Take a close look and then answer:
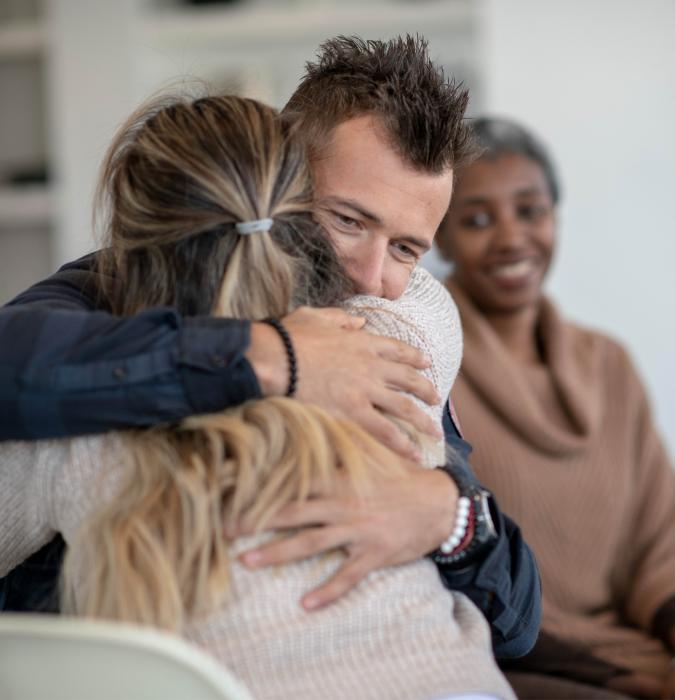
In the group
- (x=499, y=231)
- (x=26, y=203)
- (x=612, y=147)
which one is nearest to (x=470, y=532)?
(x=499, y=231)

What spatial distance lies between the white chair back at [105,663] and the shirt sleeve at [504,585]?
42cm

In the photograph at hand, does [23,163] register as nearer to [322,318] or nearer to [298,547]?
[322,318]

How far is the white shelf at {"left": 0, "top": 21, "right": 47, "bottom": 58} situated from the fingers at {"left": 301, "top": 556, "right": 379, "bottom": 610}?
333cm

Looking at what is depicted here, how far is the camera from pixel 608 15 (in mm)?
3771

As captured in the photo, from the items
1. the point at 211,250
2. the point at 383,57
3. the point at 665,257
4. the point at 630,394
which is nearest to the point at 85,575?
the point at 211,250

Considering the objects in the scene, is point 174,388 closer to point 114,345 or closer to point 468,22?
point 114,345

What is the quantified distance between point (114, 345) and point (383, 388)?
242 millimetres

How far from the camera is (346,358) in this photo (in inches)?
42.1

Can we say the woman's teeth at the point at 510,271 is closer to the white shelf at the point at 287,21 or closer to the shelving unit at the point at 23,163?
the white shelf at the point at 287,21

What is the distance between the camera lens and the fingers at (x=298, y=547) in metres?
0.98

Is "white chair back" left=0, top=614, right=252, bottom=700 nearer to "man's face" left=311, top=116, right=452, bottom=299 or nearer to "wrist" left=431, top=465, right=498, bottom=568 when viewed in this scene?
"wrist" left=431, top=465, right=498, bottom=568

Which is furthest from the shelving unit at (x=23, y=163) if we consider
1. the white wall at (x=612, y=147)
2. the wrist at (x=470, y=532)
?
the wrist at (x=470, y=532)

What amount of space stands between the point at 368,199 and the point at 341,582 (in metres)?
0.47

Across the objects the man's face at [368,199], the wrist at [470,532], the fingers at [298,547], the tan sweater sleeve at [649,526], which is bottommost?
the tan sweater sleeve at [649,526]
